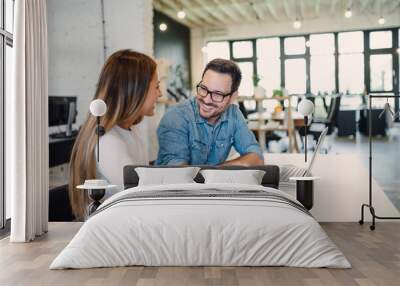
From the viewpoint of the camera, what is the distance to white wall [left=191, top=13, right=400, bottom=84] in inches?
527

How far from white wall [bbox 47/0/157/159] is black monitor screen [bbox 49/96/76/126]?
0.09 metres

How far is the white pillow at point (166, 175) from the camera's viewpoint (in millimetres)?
5035

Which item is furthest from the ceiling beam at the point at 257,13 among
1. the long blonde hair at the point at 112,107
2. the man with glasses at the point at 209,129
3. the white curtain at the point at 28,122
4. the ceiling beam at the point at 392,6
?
the white curtain at the point at 28,122

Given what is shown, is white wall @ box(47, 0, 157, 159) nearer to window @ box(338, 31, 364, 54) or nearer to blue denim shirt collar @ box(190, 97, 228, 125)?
blue denim shirt collar @ box(190, 97, 228, 125)

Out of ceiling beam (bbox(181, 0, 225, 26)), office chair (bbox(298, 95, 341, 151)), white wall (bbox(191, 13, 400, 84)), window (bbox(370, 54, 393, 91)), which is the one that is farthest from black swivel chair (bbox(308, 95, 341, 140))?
window (bbox(370, 54, 393, 91))

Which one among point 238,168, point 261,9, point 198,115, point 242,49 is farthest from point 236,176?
point 242,49

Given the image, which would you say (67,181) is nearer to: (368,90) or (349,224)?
(349,224)

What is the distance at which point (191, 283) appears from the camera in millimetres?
3355

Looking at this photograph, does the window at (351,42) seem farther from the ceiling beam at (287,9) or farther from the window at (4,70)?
the window at (4,70)

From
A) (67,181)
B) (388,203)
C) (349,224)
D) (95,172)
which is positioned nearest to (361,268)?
(349,224)

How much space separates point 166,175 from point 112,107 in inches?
37.6

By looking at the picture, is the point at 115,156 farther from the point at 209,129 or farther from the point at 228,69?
the point at 228,69

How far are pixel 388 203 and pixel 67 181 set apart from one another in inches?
130

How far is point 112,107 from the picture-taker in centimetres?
551
